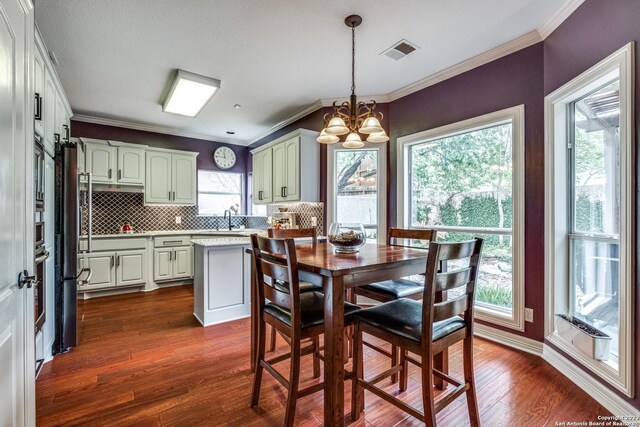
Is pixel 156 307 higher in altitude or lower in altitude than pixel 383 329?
lower

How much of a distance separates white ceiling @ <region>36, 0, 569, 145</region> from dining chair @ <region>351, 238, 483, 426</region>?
1.83 meters

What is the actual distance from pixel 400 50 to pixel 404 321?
2357mm

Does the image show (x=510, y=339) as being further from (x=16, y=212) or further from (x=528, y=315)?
(x=16, y=212)

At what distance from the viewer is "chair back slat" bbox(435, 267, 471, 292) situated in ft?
4.71

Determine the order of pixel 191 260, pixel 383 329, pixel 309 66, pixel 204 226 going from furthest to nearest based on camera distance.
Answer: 1. pixel 204 226
2. pixel 191 260
3. pixel 309 66
4. pixel 383 329

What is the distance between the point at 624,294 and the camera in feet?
5.62

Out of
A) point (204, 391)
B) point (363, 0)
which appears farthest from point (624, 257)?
point (204, 391)

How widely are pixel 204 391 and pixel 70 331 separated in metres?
1.55

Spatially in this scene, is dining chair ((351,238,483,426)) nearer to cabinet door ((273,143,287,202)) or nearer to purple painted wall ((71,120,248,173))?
cabinet door ((273,143,287,202))

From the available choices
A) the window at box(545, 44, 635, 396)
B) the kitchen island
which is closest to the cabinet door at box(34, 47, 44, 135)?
the kitchen island

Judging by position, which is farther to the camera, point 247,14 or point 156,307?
point 156,307

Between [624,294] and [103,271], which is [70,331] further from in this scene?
[624,294]

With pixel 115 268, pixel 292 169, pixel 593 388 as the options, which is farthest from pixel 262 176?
pixel 593 388

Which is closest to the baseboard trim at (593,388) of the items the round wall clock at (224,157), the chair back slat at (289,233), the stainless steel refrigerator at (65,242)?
the chair back slat at (289,233)
